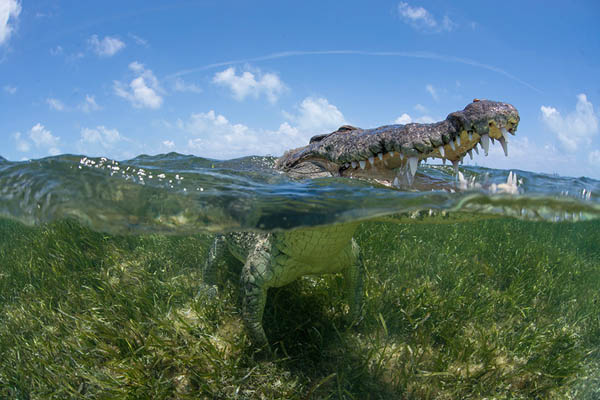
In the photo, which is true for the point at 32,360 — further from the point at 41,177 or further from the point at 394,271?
the point at 394,271

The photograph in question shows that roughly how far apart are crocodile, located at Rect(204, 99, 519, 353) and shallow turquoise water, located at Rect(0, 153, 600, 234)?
5.8 inches

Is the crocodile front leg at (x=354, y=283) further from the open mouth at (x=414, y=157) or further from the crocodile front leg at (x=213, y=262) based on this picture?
the crocodile front leg at (x=213, y=262)

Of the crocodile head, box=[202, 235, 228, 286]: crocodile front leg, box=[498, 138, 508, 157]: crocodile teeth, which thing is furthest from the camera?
box=[202, 235, 228, 286]: crocodile front leg

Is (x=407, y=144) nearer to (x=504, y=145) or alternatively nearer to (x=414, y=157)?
(x=414, y=157)

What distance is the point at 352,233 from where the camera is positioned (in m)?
2.71

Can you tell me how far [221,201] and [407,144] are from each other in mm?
1596

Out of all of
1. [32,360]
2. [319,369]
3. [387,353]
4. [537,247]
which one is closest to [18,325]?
[32,360]

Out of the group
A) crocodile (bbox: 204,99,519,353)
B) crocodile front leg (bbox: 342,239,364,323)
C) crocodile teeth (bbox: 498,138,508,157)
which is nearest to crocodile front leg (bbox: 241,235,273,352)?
crocodile (bbox: 204,99,519,353)

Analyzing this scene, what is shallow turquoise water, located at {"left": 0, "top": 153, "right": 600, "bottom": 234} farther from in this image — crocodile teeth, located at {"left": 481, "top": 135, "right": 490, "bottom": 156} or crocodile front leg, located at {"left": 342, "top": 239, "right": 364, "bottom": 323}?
crocodile front leg, located at {"left": 342, "top": 239, "right": 364, "bottom": 323}

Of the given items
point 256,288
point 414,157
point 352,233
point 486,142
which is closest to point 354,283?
point 352,233

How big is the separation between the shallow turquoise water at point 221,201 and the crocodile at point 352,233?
147 mm

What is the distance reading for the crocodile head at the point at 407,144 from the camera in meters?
2.47

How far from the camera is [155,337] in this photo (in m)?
2.56

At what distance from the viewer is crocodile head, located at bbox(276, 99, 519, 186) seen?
2.47m
